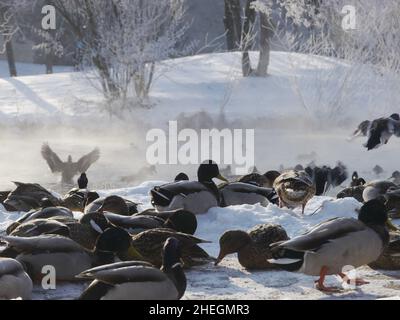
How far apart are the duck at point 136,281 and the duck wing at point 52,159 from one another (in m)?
11.8

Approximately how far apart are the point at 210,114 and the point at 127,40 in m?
2.81

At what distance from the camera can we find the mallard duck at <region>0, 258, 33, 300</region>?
6.11 meters

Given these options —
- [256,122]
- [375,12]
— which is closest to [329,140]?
[256,122]

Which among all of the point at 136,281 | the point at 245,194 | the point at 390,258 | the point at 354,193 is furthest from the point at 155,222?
the point at 354,193

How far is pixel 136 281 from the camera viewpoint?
5.73 metres

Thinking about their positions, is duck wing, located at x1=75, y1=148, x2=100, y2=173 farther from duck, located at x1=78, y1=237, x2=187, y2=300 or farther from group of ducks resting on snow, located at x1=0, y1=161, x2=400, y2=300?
duck, located at x1=78, y1=237, x2=187, y2=300

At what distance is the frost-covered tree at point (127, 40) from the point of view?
874 inches

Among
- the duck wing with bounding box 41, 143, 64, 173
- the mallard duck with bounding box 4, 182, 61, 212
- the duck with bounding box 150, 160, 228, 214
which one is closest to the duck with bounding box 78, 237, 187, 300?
the duck with bounding box 150, 160, 228, 214

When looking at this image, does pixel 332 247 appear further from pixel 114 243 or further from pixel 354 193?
pixel 354 193

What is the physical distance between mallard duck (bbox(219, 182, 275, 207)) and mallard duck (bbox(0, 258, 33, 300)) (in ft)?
14.2

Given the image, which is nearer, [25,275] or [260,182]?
[25,275]
